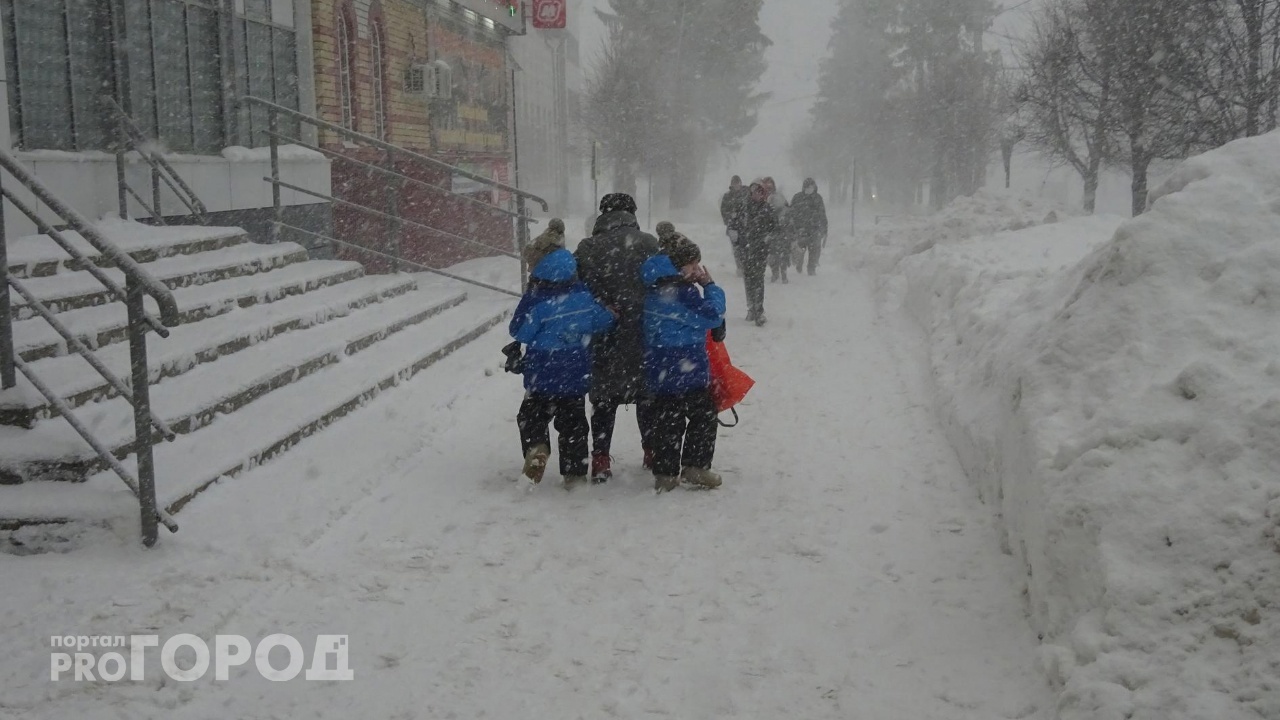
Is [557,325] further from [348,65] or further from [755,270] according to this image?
[348,65]

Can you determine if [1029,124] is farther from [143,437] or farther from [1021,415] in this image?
[143,437]

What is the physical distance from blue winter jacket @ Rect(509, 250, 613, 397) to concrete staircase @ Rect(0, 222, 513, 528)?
164cm

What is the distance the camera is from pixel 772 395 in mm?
9117

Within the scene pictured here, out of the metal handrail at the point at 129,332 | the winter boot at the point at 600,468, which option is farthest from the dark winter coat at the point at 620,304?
the metal handrail at the point at 129,332

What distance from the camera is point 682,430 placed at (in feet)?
21.2

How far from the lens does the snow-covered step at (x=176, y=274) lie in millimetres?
6594

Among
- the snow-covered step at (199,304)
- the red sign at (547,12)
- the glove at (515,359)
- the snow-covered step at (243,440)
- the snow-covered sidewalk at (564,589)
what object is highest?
the red sign at (547,12)

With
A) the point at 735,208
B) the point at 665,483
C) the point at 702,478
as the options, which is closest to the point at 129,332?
the point at 665,483

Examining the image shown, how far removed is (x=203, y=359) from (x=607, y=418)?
2722 millimetres

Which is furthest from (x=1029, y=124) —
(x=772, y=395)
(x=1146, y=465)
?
(x=1146, y=465)

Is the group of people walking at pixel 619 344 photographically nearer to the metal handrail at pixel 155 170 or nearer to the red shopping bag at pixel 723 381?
the red shopping bag at pixel 723 381

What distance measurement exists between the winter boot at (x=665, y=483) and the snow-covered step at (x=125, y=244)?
3.52 metres

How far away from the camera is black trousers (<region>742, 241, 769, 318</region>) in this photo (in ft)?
42.3

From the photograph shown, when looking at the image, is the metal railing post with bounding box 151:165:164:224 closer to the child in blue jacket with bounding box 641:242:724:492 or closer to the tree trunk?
the child in blue jacket with bounding box 641:242:724:492
